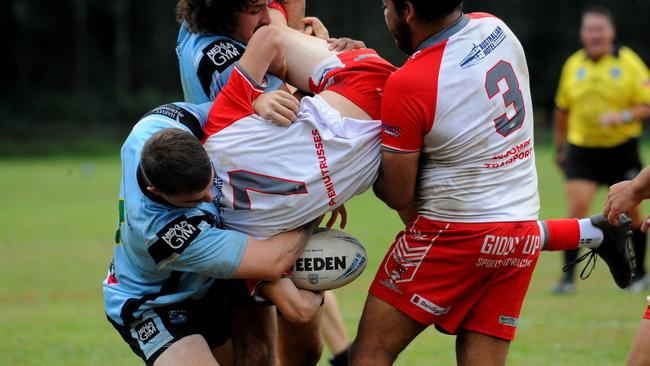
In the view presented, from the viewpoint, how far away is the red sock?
4695mm

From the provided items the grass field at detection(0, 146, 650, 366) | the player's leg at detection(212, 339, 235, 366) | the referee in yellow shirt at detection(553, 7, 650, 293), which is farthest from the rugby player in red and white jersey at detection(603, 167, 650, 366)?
the referee in yellow shirt at detection(553, 7, 650, 293)

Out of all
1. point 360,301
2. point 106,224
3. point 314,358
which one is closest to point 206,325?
point 314,358

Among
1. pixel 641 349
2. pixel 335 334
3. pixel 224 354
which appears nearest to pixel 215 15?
pixel 224 354

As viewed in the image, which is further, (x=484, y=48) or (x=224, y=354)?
(x=224, y=354)

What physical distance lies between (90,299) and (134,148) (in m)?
6.07

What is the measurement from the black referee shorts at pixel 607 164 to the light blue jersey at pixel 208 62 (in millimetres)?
6392

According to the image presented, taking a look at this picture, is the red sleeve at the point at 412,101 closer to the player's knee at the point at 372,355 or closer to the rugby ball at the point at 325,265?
the rugby ball at the point at 325,265

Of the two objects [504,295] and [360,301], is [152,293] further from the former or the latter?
[360,301]

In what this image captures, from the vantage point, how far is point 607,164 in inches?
405

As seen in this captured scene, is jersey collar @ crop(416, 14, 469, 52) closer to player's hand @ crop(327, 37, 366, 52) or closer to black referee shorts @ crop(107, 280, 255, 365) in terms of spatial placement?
player's hand @ crop(327, 37, 366, 52)

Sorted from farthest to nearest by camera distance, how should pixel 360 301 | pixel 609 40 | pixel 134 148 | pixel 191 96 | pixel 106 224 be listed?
pixel 106 224 → pixel 609 40 → pixel 360 301 → pixel 191 96 → pixel 134 148

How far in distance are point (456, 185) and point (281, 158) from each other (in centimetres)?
78

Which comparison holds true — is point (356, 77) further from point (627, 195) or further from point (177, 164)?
point (627, 195)

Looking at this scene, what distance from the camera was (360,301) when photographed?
9.84 m
